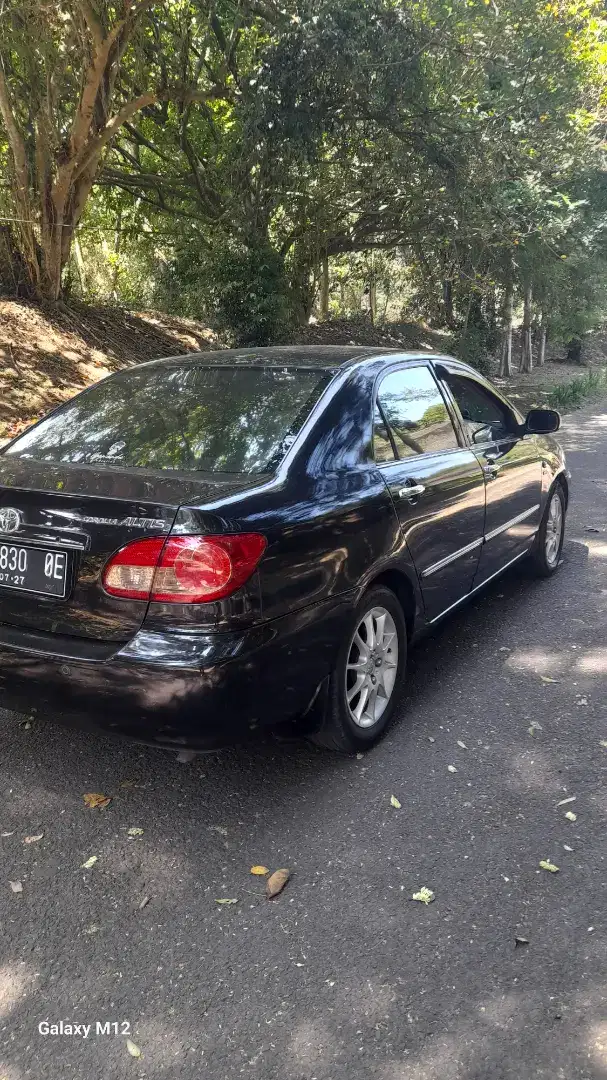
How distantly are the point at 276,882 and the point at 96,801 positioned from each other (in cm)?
83

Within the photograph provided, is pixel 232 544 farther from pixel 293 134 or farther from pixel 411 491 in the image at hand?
pixel 293 134

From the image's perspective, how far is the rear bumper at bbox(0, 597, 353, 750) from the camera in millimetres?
2768

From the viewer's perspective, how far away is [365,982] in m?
2.36

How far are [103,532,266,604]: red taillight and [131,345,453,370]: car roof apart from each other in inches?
53.3

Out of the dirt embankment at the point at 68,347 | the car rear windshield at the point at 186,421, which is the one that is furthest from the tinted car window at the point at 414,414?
the dirt embankment at the point at 68,347

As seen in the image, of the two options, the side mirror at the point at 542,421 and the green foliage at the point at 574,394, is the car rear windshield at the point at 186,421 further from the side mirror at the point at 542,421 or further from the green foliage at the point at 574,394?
the green foliage at the point at 574,394

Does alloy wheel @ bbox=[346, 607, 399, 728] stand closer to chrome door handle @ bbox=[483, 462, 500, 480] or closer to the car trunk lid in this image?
the car trunk lid

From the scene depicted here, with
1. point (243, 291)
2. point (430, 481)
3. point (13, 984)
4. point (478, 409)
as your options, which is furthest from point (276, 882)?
point (243, 291)

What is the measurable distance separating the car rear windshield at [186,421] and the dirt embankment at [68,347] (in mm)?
6432

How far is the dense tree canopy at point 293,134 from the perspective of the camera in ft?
38.6

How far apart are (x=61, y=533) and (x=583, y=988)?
6.93ft

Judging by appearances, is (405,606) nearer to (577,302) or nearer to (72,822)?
(72,822)

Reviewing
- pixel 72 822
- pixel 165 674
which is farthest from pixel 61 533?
pixel 72 822

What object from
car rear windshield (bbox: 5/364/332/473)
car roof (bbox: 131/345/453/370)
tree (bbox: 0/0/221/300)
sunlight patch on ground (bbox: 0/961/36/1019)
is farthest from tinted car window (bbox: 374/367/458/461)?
tree (bbox: 0/0/221/300)
